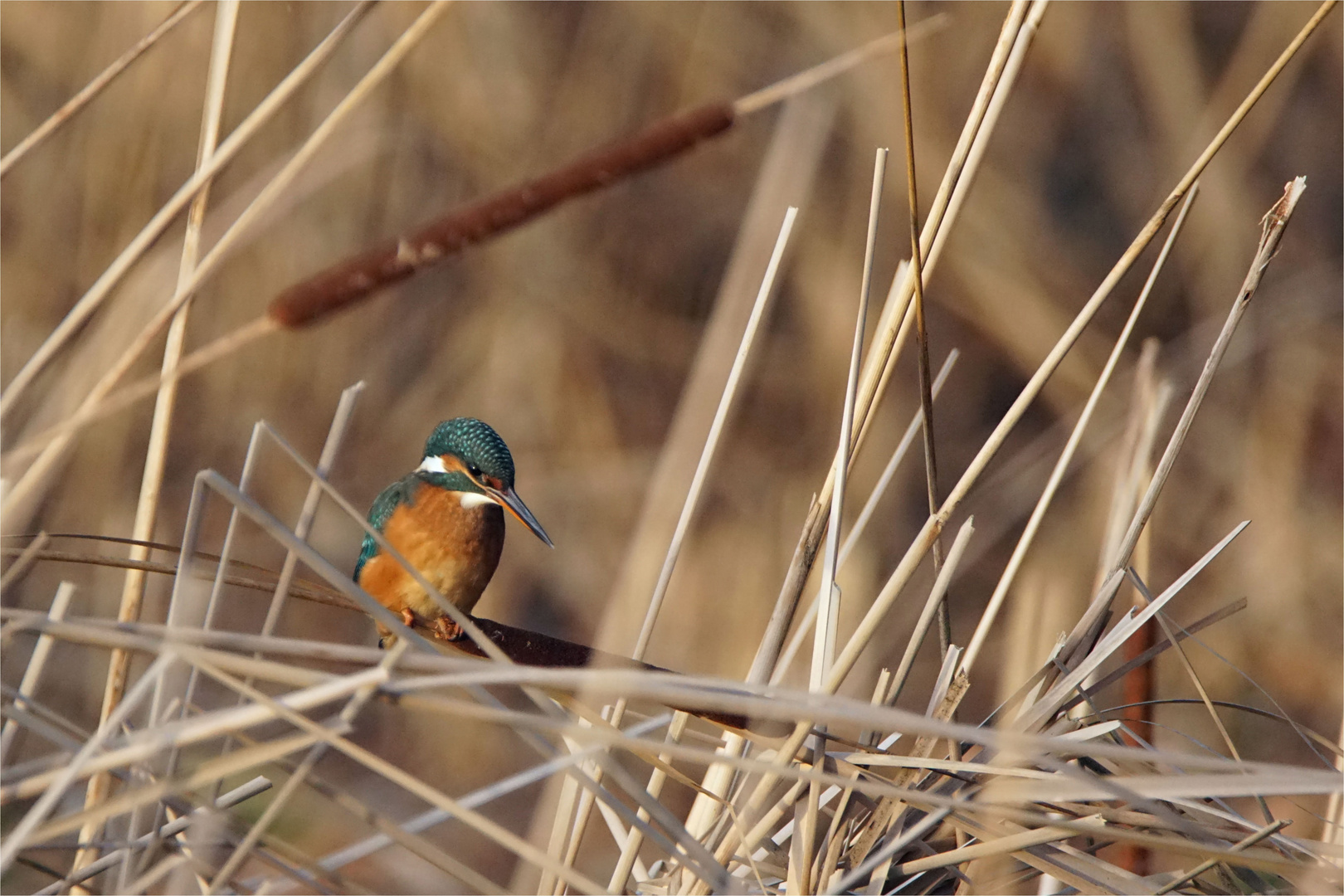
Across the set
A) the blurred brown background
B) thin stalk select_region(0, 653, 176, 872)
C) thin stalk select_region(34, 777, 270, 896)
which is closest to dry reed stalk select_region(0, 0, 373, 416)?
thin stalk select_region(0, 653, 176, 872)

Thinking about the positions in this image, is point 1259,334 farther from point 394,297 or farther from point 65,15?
point 65,15

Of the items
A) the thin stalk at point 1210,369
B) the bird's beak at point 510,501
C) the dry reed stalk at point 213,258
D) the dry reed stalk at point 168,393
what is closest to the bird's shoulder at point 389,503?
the bird's beak at point 510,501

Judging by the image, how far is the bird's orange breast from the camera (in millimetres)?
2213

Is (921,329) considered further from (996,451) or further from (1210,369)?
(1210,369)

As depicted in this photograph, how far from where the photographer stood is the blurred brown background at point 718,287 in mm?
3453

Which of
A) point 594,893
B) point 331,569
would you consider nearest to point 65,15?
point 331,569

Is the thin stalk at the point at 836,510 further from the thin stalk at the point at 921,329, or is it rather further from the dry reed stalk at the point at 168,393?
the dry reed stalk at the point at 168,393

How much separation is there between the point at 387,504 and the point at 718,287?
5.77 ft

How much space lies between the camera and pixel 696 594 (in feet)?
13.0

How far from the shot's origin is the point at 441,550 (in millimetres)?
2275

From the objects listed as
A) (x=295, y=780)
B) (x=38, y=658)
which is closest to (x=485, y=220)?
(x=295, y=780)

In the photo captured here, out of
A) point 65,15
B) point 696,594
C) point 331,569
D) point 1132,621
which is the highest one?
point 65,15

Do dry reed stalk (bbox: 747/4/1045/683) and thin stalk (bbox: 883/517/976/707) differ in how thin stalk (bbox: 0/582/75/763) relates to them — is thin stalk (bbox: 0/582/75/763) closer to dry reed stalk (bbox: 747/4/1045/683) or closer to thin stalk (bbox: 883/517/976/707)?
dry reed stalk (bbox: 747/4/1045/683)

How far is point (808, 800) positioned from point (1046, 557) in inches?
111
